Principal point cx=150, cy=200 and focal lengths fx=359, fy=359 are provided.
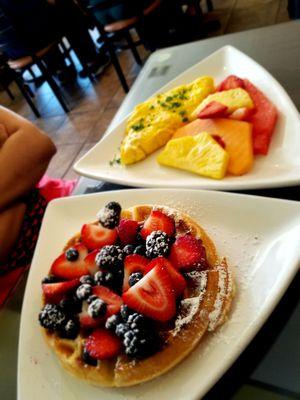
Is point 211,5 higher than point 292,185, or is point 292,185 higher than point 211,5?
point 292,185

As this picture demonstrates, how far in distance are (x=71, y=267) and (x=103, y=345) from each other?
0.23 m

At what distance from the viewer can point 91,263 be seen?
855mm

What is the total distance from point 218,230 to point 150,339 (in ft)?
1.08

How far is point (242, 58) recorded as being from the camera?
1.34m

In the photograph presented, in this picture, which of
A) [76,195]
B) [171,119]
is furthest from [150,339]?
[171,119]

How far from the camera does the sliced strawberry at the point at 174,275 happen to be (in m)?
0.74

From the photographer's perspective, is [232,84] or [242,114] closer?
[242,114]

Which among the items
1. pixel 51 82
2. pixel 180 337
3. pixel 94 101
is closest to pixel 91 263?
pixel 180 337

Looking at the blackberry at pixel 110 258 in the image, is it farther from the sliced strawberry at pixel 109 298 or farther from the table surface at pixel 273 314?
the table surface at pixel 273 314

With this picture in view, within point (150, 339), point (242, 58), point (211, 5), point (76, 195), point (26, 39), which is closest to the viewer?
point (150, 339)

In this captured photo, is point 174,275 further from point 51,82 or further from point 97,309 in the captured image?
point 51,82

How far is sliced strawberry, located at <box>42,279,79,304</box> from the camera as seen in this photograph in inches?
32.9

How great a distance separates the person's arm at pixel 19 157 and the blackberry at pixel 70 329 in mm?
→ 605

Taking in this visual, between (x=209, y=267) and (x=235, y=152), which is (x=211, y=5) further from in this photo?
(x=209, y=267)
